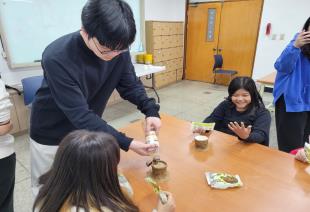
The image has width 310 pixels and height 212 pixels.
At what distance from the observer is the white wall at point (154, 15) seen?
9.89 ft

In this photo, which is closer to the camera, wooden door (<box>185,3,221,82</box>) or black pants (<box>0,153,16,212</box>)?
black pants (<box>0,153,16,212</box>)

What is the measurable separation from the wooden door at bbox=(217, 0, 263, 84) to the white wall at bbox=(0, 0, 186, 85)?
1.08 m

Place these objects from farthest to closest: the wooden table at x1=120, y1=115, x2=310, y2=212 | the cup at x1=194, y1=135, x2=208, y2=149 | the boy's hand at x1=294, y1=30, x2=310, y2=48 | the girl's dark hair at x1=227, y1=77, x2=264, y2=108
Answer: the girl's dark hair at x1=227, y1=77, x2=264, y2=108
the boy's hand at x1=294, y1=30, x2=310, y2=48
the cup at x1=194, y1=135, x2=208, y2=149
the wooden table at x1=120, y1=115, x2=310, y2=212

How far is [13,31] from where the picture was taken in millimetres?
2906

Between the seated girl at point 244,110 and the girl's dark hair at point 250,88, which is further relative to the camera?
the girl's dark hair at point 250,88

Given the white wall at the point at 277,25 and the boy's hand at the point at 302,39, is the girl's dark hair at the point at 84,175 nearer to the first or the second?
the boy's hand at the point at 302,39

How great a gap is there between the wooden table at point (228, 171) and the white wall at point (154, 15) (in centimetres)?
249

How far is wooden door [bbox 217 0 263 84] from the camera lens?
500 cm

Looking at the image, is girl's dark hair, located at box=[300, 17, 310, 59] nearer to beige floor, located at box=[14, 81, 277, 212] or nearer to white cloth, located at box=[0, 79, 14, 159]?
beige floor, located at box=[14, 81, 277, 212]

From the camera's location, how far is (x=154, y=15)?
505cm

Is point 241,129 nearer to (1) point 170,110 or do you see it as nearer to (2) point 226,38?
(1) point 170,110

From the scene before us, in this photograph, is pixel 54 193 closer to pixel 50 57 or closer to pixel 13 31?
pixel 50 57

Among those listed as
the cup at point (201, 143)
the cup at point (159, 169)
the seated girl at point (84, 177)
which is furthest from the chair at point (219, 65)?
the seated girl at point (84, 177)

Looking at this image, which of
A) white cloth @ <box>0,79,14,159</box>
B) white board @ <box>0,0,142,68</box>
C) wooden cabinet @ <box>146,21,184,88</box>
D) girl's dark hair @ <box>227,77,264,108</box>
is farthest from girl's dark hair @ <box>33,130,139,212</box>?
wooden cabinet @ <box>146,21,184,88</box>
